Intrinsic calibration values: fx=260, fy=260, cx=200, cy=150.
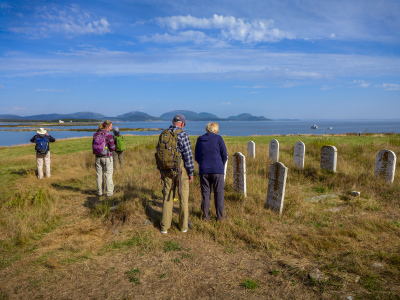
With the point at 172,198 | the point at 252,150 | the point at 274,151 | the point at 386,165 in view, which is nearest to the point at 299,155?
the point at 274,151

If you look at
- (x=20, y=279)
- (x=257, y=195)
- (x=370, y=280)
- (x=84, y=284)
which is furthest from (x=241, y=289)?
(x=257, y=195)

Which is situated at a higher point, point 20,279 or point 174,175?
point 174,175

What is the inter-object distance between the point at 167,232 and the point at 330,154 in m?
7.10

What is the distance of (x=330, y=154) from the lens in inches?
376

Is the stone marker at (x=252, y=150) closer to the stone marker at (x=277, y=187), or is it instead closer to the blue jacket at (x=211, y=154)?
the stone marker at (x=277, y=187)

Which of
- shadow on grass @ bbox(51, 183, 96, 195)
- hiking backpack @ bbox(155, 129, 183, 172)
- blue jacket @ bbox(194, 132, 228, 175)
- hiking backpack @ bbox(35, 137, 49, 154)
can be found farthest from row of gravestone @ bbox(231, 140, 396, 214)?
hiking backpack @ bbox(35, 137, 49, 154)

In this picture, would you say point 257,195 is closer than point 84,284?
No

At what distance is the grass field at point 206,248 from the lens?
3414mm

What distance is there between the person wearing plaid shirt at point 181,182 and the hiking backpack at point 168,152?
125 mm

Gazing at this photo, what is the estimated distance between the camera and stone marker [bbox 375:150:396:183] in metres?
7.98

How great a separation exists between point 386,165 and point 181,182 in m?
6.91

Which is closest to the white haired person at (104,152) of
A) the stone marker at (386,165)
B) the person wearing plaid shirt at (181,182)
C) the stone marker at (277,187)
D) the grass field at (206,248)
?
the grass field at (206,248)

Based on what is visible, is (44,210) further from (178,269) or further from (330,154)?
(330,154)

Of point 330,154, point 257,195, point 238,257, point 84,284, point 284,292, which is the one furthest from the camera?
point 330,154
